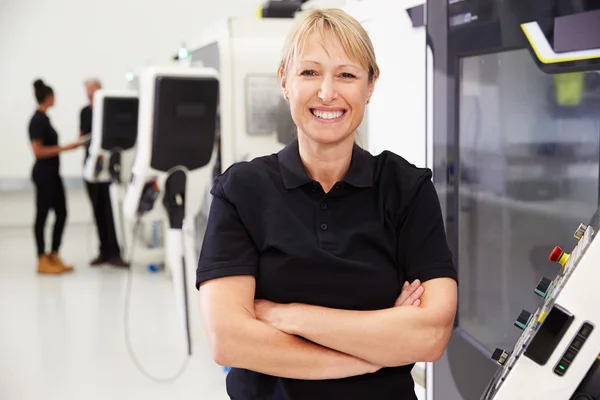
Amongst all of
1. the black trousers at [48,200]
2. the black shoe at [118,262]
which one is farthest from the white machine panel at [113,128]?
the black shoe at [118,262]

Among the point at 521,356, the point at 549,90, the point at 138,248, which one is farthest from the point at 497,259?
the point at 138,248

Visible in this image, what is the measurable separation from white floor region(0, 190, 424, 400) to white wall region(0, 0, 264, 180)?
2070 millimetres

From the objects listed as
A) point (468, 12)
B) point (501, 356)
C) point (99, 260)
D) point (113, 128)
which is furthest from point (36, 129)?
point (501, 356)

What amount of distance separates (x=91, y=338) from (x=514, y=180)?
3401mm

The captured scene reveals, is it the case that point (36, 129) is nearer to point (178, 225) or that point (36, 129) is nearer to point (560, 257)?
point (178, 225)

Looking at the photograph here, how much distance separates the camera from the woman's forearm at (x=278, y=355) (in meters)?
1.24

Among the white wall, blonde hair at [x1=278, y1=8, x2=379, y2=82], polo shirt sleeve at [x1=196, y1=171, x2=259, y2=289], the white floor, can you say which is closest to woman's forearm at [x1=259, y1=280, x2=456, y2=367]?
polo shirt sleeve at [x1=196, y1=171, x2=259, y2=289]

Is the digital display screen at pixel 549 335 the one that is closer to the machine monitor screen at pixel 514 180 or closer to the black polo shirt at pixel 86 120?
the machine monitor screen at pixel 514 180

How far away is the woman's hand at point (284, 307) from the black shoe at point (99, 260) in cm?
535

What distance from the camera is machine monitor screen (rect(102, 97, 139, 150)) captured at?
204 inches

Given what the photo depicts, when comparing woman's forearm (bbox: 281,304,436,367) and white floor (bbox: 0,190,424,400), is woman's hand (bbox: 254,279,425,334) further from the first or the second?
white floor (bbox: 0,190,424,400)

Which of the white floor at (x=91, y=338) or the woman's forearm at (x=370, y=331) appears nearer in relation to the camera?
the woman's forearm at (x=370, y=331)

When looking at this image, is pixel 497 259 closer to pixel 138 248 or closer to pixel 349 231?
pixel 349 231

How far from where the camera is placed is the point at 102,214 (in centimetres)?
625
